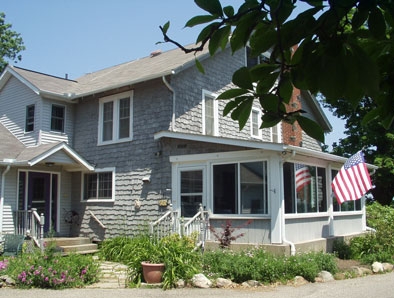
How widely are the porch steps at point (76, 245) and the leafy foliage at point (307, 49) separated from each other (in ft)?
43.7

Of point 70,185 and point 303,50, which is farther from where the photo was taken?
point 70,185

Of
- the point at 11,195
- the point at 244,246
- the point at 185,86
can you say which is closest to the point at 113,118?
the point at 185,86

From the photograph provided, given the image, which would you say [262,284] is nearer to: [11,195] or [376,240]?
[376,240]

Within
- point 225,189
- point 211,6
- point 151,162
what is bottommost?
point 225,189

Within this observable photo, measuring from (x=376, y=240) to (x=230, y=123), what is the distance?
6420 millimetres

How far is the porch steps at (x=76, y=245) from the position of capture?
1402cm

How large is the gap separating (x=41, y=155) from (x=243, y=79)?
1366cm

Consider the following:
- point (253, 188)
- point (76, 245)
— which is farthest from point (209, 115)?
point (76, 245)

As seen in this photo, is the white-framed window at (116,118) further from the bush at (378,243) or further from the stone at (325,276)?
the bush at (378,243)

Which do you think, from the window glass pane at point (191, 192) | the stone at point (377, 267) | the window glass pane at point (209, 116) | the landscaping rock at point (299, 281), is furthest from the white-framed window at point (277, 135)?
the landscaping rock at point (299, 281)

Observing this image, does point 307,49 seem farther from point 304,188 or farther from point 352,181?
point 352,181

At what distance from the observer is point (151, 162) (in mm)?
14203

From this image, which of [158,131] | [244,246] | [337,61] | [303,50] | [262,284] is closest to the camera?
[337,61]

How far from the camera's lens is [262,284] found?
9172mm
